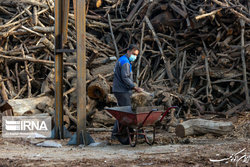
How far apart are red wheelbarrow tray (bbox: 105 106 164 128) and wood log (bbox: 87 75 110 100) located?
2732mm

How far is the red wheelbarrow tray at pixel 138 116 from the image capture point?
5.97 m

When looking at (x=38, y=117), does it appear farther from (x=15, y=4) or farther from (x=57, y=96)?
(x=15, y=4)

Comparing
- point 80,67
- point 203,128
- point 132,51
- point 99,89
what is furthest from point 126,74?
point 99,89

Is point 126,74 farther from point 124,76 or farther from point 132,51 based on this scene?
point 132,51

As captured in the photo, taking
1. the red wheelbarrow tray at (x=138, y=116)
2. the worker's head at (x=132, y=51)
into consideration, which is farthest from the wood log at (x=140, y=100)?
the worker's head at (x=132, y=51)

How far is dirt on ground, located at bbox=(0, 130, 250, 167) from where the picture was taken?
470 cm

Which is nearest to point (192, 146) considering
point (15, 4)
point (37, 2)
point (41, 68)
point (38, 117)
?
point (38, 117)

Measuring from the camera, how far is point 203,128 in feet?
23.5

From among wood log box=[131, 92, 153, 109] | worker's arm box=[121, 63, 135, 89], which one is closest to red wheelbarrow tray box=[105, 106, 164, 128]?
wood log box=[131, 92, 153, 109]

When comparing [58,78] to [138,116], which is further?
[58,78]

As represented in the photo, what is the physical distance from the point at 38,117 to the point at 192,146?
4065 millimetres

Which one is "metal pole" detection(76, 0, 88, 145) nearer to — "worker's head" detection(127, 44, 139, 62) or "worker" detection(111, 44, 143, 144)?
"worker" detection(111, 44, 143, 144)

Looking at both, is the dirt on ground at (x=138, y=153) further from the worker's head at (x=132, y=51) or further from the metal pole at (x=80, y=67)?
the worker's head at (x=132, y=51)

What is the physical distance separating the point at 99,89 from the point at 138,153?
12.7 ft
